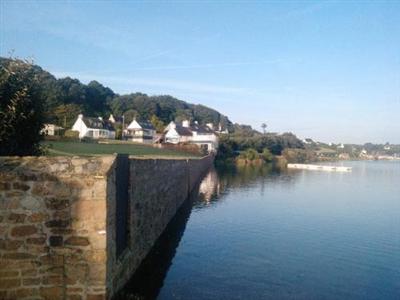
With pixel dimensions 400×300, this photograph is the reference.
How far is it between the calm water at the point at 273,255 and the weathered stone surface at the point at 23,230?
3193 mm

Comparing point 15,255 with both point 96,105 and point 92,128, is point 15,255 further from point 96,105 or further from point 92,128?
point 96,105

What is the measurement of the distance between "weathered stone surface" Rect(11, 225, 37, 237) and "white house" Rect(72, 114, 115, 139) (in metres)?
79.8

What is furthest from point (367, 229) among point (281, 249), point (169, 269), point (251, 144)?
point (251, 144)

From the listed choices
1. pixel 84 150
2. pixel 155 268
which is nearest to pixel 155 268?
pixel 155 268

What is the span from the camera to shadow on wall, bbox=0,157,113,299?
8.22m

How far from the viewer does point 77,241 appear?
8328 millimetres

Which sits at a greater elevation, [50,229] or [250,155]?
[50,229]

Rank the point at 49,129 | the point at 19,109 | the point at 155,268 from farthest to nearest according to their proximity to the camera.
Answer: the point at 49,129, the point at 155,268, the point at 19,109

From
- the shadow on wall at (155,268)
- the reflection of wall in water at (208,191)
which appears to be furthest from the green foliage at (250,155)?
the shadow on wall at (155,268)

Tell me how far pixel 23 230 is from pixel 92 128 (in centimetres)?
8450

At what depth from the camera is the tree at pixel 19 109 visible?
1204cm

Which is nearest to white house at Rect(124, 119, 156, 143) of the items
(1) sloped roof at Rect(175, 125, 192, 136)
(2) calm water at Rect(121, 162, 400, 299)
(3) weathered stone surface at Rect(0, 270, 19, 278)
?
(1) sloped roof at Rect(175, 125, 192, 136)

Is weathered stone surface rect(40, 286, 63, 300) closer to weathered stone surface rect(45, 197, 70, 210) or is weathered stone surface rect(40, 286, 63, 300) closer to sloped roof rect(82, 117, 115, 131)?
weathered stone surface rect(45, 197, 70, 210)

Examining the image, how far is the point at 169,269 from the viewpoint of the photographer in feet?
46.5
